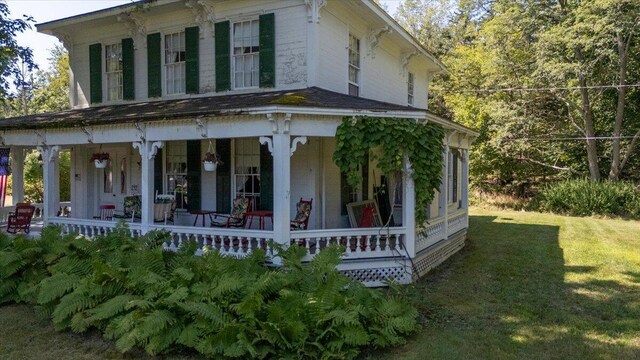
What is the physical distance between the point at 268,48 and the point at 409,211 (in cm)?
490

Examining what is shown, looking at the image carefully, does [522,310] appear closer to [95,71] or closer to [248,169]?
[248,169]

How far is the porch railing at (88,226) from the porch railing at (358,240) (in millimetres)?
3862

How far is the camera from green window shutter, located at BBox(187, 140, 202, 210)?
444 inches

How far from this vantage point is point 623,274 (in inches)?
389

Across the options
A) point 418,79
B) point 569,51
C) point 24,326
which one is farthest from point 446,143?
point 569,51

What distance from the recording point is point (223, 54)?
35.8ft

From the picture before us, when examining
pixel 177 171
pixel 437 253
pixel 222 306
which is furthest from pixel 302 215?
pixel 177 171

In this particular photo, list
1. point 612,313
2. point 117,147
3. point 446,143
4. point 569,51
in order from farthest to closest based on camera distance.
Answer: point 569,51 < point 117,147 < point 446,143 < point 612,313

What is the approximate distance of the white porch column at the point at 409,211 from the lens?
28.3ft

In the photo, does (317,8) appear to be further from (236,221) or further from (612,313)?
(612,313)

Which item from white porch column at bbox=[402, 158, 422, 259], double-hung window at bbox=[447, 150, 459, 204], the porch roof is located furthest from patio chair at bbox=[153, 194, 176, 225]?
double-hung window at bbox=[447, 150, 459, 204]

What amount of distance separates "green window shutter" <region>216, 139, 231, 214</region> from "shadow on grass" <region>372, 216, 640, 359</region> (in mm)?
4908

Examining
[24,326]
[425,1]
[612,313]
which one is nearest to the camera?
[24,326]

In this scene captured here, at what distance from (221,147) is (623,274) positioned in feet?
31.1
